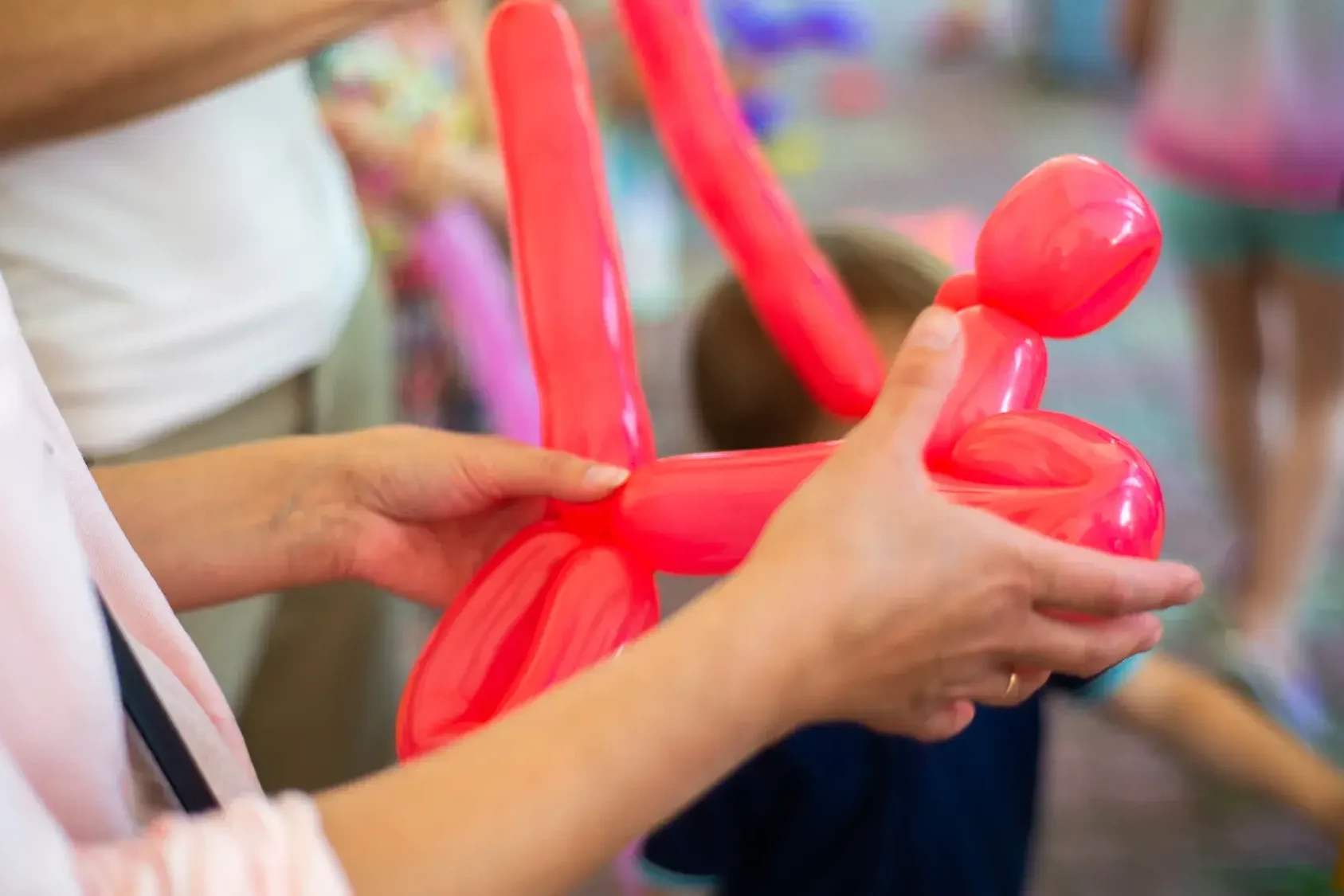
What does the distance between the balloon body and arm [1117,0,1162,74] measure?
0.86m

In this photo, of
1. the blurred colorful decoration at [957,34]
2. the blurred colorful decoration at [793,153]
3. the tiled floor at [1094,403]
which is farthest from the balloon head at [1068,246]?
the blurred colorful decoration at [957,34]

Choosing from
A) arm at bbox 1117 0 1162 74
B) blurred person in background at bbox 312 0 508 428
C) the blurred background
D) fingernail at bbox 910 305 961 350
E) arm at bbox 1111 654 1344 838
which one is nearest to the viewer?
fingernail at bbox 910 305 961 350

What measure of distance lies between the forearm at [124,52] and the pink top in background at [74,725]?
22 cm

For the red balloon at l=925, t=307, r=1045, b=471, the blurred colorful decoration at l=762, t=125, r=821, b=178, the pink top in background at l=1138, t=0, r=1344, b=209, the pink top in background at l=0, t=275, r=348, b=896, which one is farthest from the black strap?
the blurred colorful decoration at l=762, t=125, r=821, b=178

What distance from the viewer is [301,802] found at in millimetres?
280

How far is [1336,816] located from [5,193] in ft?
2.99

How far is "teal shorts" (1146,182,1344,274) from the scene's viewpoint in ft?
3.43

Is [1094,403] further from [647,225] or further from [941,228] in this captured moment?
[647,225]

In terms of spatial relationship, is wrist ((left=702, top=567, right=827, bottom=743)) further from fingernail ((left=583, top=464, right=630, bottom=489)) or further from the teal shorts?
the teal shorts

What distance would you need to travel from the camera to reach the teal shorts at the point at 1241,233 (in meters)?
1.05

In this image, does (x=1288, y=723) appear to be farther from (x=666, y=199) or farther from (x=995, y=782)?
(x=666, y=199)

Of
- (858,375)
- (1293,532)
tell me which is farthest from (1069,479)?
(1293,532)

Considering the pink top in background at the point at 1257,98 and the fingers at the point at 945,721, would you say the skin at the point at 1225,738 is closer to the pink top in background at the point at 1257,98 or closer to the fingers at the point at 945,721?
the fingers at the point at 945,721

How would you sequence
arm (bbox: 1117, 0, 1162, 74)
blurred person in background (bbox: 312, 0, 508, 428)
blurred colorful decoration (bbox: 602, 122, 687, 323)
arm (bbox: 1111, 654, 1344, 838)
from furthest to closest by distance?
1. blurred colorful decoration (bbox: 602, 122, 687, 323)
2. blurred person in background (bbox: 312, 0, 508, 428)
3. arm (bbox: 1117, 0, 1162, 74)
4. arm (bbox: 1111, 654, 1344, 838)
